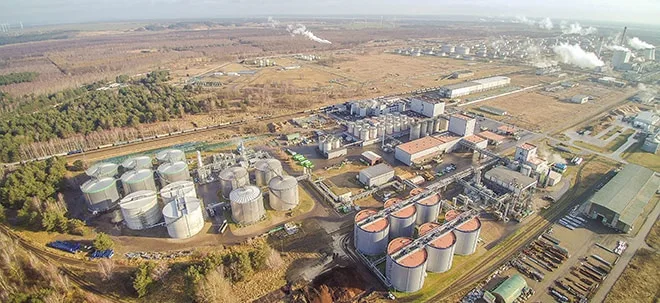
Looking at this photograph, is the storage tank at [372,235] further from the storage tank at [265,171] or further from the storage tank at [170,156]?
the storage tank at [170,156]

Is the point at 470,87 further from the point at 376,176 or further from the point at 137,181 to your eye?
the point at 137,181

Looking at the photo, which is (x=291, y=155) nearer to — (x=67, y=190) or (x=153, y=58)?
(x=67, y=190)

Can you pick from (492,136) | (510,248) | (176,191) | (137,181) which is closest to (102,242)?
(176,191)

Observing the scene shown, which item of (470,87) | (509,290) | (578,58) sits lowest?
(509,290)

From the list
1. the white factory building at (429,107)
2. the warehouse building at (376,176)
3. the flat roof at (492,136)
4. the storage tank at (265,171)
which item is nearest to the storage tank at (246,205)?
the storage tank at (265,171)

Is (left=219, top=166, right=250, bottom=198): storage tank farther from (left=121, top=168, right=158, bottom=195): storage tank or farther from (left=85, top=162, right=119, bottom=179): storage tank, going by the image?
(left=85, top=162, right=119, bottom=179): storage tank
